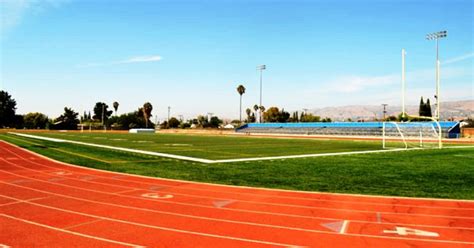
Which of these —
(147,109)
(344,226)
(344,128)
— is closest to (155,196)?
(344,226)

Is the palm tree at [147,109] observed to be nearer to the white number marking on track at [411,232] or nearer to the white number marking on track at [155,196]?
the white number marking on track at [155,196]

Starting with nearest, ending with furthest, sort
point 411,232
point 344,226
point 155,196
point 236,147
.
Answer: point 411,232 → point 344,226 → point 155,196 → point 236,147

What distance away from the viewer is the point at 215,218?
8.55 meters

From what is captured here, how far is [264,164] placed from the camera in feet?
64.9

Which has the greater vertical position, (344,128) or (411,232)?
(344,128)

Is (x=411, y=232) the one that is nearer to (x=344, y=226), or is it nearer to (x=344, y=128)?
(x=344, y=226)

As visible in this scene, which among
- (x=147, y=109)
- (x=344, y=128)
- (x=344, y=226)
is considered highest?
(x=147, y=109)

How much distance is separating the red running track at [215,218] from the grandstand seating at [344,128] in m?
50.3

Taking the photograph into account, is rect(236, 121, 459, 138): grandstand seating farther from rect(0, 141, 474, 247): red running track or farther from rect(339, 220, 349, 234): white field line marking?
rect(339, 220, 349, 234): white field line marking

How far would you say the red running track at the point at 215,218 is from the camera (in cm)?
698

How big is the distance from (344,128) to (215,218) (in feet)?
221

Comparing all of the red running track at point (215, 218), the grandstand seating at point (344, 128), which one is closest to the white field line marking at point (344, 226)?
the red running track at point (215, 218)

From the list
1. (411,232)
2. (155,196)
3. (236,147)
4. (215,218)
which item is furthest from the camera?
(236,147)

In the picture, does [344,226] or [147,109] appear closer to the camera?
[344,226]
